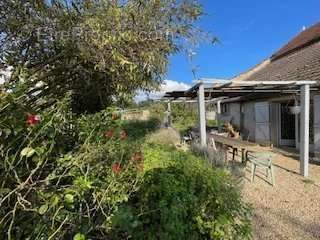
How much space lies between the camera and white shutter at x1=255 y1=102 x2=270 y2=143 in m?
18.3

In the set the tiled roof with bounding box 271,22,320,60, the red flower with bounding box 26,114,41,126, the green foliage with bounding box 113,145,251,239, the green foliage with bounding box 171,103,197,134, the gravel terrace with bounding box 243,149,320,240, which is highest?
the tiled roof with bounding box 271,22,320,60

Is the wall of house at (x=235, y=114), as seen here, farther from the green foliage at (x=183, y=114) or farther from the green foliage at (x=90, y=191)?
the green foliage at (x=90, y=191)

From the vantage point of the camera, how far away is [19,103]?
245 cm

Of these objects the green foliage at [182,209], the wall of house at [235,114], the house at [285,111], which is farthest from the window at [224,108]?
the green foliage at [182,209]

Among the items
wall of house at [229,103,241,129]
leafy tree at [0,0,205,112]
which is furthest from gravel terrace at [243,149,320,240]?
wall of house at [229,103,241,129]

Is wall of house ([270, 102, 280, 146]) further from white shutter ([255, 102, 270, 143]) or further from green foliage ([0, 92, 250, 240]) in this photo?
green foliage ([0, 92, 250, 240])

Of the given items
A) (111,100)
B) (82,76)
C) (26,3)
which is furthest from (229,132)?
(26,3)

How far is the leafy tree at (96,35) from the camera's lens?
381 centimetres

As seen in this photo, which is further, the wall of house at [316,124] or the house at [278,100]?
the wall of house at [316,124]

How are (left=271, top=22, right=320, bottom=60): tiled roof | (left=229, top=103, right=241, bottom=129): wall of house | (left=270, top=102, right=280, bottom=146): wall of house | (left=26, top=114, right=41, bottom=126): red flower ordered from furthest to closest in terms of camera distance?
(left=229, top=103, right=241, bottom=129): wall of house, (left=271, top=22, right=320, bottom=60): tiled roof, (left=270, top=102, right=280, bottom=146): wall of house, (left=26, top=114, right=41, bottom=126): red flower

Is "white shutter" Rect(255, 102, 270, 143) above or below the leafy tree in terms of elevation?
below

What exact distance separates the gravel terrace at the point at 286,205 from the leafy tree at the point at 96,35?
325cm

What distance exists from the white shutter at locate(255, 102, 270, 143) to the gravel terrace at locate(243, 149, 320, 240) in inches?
291

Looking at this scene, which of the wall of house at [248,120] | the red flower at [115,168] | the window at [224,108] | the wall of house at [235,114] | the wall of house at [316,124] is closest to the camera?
the red flower at [115,168]
